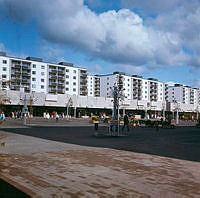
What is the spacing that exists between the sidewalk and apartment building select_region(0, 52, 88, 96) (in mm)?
73266

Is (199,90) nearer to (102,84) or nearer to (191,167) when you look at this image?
(102,84)

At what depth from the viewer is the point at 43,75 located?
90.1 m

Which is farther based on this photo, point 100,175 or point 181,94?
point 181,94

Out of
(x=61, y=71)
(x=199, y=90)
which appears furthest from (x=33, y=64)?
(x=199, y=90)

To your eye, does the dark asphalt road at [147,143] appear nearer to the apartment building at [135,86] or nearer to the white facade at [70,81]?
the white facade at [70,81]

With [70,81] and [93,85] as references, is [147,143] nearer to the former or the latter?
[70,81]

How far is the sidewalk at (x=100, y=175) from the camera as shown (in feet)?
17.6

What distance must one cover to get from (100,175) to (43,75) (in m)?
86.5

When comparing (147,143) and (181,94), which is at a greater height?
(181,94)

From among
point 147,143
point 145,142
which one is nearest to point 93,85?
point 145,142

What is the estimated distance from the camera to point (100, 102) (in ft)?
253

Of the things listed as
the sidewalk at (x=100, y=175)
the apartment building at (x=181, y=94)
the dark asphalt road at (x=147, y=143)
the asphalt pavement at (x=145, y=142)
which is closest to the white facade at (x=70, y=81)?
the apartment building at (x=181, y=94)

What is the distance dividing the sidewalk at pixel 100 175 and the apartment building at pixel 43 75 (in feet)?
240

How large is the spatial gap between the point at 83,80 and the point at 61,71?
10823 millimetres
